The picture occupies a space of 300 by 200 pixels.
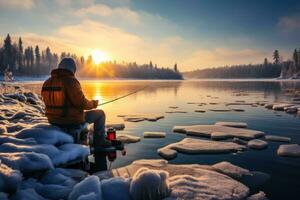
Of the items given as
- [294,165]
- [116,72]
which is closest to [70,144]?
[294,165]

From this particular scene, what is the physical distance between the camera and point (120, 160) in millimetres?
5891

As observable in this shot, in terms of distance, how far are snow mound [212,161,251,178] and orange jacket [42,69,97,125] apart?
9.05 ft

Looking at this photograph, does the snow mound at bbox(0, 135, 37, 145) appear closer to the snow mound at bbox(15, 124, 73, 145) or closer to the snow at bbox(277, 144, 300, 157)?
the snow mound at bbox(15, 124, 73, 145)

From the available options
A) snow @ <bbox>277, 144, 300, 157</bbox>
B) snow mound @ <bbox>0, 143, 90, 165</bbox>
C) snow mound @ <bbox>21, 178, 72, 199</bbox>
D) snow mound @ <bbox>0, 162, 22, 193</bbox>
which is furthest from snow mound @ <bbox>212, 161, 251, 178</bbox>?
snow mound @ <bbox>0, 162, 22, 193</bbox>

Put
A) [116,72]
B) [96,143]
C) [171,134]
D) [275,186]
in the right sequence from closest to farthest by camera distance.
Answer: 1. [275,186]
2. [96,143]
3. [171,134]
4. [116,72]

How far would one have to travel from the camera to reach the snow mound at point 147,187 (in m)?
3.46

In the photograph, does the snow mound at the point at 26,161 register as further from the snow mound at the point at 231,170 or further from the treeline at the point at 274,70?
the treeline at the point at 274,70

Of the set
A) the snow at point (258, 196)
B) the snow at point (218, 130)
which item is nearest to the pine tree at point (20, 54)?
the snow at point (218, 130)

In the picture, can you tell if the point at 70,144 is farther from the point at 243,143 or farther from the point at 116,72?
the point at 116,72

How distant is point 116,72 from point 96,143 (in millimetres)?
164176

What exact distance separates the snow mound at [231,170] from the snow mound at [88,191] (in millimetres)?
2386

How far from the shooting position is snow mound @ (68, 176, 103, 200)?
3334 millimetres

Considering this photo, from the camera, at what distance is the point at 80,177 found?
4496 mm

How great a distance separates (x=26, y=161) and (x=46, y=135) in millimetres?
1103
